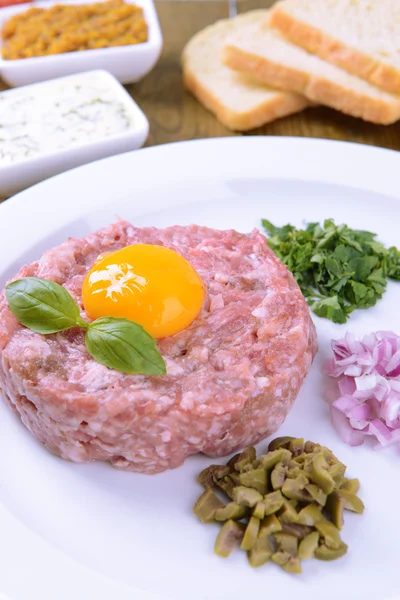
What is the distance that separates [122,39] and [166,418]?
496 cm

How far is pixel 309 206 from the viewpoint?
5938 millimetres

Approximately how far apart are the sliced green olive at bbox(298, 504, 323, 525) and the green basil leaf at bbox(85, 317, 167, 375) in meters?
1.04

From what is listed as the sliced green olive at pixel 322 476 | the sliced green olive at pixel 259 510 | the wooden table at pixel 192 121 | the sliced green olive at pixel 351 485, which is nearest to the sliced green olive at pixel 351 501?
the sliced green olive at pixel 351 485

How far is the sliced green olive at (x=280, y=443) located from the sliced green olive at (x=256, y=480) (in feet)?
1.09

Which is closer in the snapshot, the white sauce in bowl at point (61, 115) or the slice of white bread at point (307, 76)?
the white sauce in bowl at point (61, 115)

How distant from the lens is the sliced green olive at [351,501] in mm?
3764

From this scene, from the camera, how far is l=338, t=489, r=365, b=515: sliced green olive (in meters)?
3.76

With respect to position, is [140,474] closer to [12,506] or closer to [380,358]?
[12,506]

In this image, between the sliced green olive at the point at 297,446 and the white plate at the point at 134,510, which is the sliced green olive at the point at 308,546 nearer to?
the white plate at the point at 134,510

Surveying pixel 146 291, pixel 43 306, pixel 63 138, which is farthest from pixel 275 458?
pixel 63 138

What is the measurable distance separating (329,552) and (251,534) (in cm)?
42

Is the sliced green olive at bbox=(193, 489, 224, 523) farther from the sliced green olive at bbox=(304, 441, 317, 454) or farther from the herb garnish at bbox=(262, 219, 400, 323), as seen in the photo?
the herb garnish at bbox=(262, 219, 400, 323)

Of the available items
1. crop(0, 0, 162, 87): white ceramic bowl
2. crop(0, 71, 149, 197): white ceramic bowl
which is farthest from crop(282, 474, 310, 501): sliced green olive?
crop(0, 0, 162, 87): white ceramic bowl

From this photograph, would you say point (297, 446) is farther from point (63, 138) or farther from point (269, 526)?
point (63, 138)
